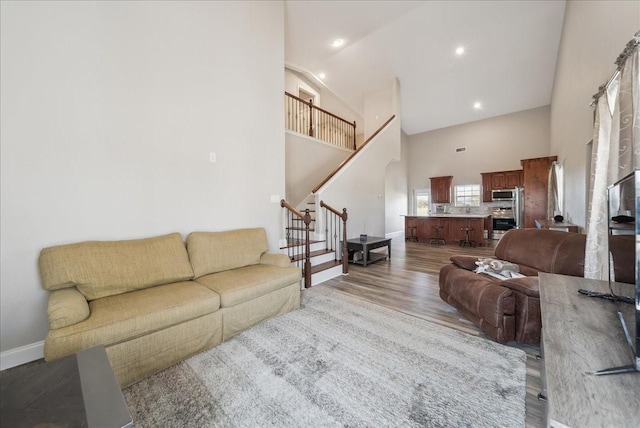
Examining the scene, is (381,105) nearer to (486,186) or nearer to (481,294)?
(486,186)

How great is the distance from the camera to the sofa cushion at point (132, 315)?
147cm

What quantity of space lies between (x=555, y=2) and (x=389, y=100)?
12.3ft

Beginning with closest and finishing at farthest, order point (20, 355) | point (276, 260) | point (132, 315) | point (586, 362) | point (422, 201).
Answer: point (586, 362) → point (132, 315) → point (20, 355) → point (276, 260) → point (422, 201)

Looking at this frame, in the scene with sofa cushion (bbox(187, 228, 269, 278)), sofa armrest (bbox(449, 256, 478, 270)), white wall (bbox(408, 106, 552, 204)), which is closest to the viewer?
sofa cushion (bbox(187, 228, 269, 278))

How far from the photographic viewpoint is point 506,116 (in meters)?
8.39

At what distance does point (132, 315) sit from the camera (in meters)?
1.68

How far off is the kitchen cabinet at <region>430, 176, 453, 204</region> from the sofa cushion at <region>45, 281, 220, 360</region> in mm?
9315

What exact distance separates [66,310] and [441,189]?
1022 cm

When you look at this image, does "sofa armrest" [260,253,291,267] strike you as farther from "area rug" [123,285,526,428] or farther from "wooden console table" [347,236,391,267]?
"wooden console table" [347,236,391,267]

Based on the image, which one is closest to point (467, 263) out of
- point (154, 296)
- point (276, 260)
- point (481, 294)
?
point (481, 294)

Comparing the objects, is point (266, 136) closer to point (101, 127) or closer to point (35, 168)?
point (101, 127)

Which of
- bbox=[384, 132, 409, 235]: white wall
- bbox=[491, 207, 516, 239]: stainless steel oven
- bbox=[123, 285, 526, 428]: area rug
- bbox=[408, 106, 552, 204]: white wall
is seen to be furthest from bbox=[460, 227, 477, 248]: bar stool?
bbox=[123, 285, 526, 428]: area rug

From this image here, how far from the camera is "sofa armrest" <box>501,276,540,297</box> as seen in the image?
197 cm

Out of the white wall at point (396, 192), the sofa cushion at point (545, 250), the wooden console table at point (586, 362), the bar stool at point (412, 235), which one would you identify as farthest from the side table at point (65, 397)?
the white wall at point (396, 192)
